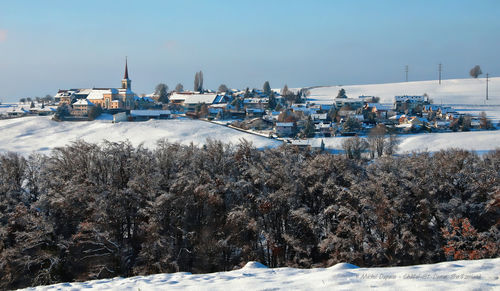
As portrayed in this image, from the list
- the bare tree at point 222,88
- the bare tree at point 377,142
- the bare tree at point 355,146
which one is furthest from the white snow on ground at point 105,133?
the bare tree at point 222,88

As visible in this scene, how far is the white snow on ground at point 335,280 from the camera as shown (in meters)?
7.53

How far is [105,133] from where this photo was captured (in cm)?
6141

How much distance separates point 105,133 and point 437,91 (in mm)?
87023

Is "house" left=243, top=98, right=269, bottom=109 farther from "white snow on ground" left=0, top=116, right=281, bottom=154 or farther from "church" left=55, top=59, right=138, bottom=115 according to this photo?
"white snow on ground" left=0, top=116, right=281, bottom=154

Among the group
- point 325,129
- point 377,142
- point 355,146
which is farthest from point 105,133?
point 377,142

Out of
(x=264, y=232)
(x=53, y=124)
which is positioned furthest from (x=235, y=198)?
(x=53, y=124)

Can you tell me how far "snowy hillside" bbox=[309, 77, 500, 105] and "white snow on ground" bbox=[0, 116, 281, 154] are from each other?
148ft

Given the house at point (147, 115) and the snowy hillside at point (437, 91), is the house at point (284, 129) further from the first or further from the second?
the snowy hillside at point (437, 91)

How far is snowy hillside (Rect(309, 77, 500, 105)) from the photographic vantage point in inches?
3991

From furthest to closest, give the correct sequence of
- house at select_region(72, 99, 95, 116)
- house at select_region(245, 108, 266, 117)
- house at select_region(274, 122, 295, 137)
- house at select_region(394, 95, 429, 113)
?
house at select_region(394, 95, 429, 113)
house at select_region(72, 99, 95, 116)
house at select_region(245, 108, 266, 117)
house at select_region(274, 122, 295, 137)

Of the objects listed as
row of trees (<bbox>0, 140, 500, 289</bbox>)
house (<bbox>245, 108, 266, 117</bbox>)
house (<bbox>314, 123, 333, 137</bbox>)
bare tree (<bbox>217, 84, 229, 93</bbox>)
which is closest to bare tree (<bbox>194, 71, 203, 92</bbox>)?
bare tree (<bbox>217, 84, 229, 93</bbox>)

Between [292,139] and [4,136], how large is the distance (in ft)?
125

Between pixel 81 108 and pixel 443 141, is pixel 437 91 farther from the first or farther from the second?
pixel 81 108

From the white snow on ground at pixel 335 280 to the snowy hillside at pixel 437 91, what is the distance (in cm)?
9396
